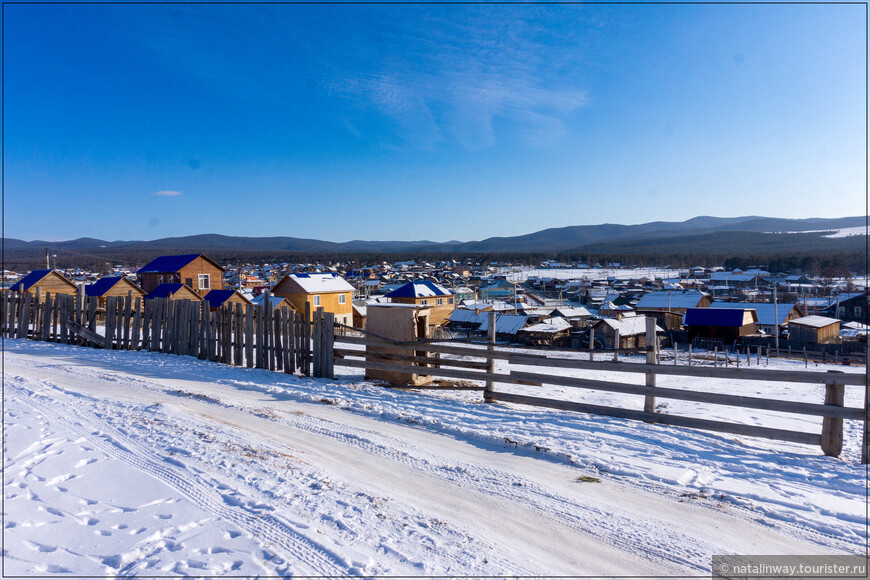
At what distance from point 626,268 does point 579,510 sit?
159 metres

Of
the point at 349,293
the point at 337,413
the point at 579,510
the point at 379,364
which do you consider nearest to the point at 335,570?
the point at 579,510

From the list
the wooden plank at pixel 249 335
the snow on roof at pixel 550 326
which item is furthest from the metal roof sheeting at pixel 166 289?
the wooden plank at pixel 249 335

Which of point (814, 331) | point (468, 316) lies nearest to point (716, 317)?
point (814, 331)

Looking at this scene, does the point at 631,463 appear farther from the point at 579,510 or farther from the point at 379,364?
the point at 379,364

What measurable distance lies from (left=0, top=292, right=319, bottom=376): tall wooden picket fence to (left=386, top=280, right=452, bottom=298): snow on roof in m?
34.6

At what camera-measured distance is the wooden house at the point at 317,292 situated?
147 ft

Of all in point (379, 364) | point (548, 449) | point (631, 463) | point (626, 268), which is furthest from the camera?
point (626, 268)

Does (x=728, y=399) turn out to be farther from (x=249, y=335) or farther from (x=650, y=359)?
(x=249, y=335)

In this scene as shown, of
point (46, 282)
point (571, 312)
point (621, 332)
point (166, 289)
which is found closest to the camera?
point (46, 282)

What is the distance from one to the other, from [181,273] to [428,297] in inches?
931

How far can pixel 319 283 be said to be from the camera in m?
47.1

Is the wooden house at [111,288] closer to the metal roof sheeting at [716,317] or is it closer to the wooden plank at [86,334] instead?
the wooden plank at [86,334]

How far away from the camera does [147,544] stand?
3.61 metres

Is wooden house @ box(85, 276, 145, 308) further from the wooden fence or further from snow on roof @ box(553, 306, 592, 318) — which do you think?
snow on roof @ box(553, 306, 592, 318)
